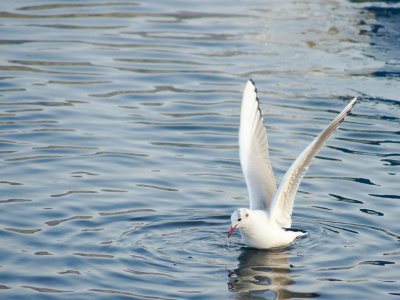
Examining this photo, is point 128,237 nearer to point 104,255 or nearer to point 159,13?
point 104,255

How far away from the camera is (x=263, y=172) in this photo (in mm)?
9391

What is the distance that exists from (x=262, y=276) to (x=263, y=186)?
1.48 metres

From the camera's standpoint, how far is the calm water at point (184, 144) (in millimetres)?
8039

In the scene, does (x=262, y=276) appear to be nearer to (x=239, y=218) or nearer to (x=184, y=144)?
(x=239, y=218)

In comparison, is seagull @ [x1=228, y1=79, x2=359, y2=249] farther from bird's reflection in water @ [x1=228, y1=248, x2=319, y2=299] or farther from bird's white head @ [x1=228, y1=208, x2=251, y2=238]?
bird's reflection in water @ [x1=228, y1=248, x2=319, y2=299]

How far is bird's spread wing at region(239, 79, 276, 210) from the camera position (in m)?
9.31

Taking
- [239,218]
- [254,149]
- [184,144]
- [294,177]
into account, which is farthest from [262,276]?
[184,144]

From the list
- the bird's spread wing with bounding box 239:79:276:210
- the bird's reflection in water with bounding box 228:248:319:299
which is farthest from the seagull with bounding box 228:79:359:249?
the bird's reflection in water with bounding box 228:248:319:299

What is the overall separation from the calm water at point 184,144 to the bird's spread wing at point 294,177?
1.37 ft

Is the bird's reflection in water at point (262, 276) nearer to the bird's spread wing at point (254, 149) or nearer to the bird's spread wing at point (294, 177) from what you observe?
the bird's spread wing at point (294, 177)

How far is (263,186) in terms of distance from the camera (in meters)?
9.30

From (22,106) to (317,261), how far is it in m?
6.57

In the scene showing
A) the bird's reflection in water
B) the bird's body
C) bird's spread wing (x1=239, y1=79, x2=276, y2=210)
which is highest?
bird's spread wing (x1=239, y1=79, x2=276, y2=210)

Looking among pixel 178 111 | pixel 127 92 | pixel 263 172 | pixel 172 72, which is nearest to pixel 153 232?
pixel 263 172
